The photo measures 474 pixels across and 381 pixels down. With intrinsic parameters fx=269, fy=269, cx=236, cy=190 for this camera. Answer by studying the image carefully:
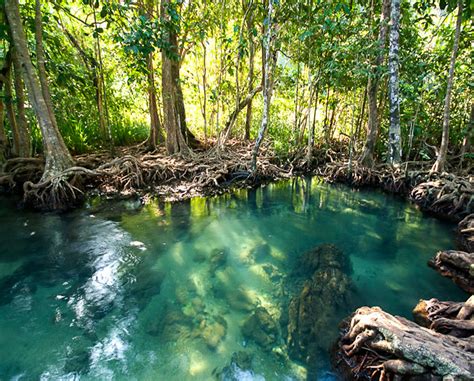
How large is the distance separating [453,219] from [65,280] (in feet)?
25.3

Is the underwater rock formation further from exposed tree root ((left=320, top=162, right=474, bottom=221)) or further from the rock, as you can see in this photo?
exposed tree root ((left=320, top=162, right=474, bottom=221))

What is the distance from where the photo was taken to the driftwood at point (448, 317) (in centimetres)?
251

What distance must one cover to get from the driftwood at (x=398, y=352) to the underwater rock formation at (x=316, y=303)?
33cm

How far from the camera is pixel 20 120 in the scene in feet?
23.1

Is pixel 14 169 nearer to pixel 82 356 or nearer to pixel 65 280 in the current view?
pixel 65 280

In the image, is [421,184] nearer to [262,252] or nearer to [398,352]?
Answer: [262,252]

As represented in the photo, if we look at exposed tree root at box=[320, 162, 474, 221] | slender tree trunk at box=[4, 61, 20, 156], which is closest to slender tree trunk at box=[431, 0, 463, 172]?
exposed tree root at box=[320, 162, 474, 221]

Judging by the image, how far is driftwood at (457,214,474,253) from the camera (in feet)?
16.0

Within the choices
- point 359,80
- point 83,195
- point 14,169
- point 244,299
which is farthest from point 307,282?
point 14,169

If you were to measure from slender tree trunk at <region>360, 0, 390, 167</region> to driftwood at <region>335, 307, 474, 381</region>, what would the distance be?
19.6 feet

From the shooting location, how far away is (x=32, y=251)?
4.65 m

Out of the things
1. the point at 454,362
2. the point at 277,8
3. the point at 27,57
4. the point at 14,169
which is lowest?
the point at 454,362

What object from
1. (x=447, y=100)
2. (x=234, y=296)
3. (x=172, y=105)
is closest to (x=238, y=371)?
(x=234, y=296)

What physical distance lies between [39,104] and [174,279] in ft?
16.7
